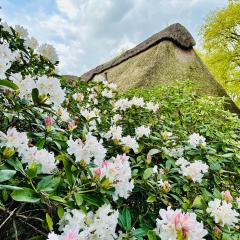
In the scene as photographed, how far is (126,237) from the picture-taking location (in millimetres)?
1211

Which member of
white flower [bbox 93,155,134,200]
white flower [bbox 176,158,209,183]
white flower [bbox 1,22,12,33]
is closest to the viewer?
white flower [bbox 93,155,134,200]

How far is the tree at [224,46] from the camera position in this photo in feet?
50.9

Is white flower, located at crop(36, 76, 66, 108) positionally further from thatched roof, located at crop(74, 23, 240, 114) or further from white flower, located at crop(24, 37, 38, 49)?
thatched roof, located at crop(74, 23, 240, 114)

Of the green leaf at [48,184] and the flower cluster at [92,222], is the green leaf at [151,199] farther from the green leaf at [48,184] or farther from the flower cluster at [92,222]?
the green leaf at [48,184]

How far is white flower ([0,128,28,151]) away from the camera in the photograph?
48.6 inches

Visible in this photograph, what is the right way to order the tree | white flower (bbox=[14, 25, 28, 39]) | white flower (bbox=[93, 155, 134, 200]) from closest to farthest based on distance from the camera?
white flower (bbox=[93, 155, 134, 200])
white flower (bbox=[14, 25, 28, 39])
the tree

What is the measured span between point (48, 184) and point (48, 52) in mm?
1198

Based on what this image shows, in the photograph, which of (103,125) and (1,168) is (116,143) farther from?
(1,168)

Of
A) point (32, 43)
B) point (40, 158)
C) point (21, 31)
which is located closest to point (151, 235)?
point (40, 158)

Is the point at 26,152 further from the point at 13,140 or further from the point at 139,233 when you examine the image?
the point at 139,233

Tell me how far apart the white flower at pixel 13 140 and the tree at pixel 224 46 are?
15.2 m

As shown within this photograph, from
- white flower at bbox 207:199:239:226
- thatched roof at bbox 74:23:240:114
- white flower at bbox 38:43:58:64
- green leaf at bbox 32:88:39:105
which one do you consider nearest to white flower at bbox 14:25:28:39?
white flower at bbox 38:43:58:64

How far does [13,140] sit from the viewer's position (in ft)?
4.09

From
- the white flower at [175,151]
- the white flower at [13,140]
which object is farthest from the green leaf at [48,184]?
the white flower at [175,151]
